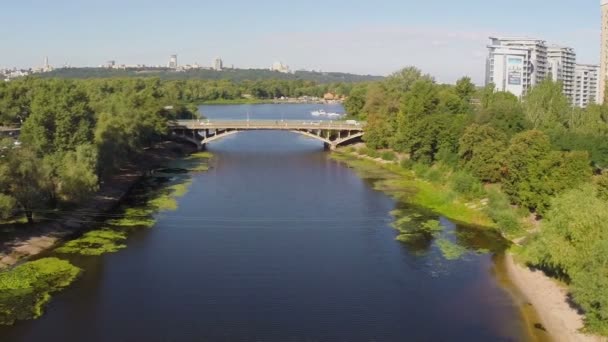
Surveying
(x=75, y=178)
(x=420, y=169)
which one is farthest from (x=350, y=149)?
(x=75, y=178)

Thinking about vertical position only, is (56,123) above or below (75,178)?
above

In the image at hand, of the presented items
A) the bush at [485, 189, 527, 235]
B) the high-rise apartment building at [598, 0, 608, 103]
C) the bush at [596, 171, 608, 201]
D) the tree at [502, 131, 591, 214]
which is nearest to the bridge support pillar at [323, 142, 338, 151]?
the tree at [502, 131, 591, 214]

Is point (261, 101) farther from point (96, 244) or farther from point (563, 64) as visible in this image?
point (96, 244)

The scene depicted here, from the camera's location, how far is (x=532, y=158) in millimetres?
38719

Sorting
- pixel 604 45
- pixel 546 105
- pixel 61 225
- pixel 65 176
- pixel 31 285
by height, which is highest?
pixel 604 45

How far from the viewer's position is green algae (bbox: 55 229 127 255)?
108 feet

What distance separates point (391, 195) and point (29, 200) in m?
25.5

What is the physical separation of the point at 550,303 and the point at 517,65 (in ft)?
319

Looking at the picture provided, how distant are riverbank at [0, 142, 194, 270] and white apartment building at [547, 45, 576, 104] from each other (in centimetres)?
9508

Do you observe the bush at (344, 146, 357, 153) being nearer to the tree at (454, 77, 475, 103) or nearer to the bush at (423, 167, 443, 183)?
the tree at (454, 77, 475, 103)

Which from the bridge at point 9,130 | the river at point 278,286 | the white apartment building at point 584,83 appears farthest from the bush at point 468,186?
the white apartment building at point 584,83

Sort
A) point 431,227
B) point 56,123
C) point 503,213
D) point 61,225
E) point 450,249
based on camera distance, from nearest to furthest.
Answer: point 450,249 → point 61,225 → point 503,213 → point 431,227 → point 56,123

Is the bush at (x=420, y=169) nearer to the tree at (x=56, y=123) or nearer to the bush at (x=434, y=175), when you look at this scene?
the bush at (x=434, y=175)

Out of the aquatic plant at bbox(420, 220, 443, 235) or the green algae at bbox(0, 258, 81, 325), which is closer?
the green algae at bbox(0, 258, 81, 325)
